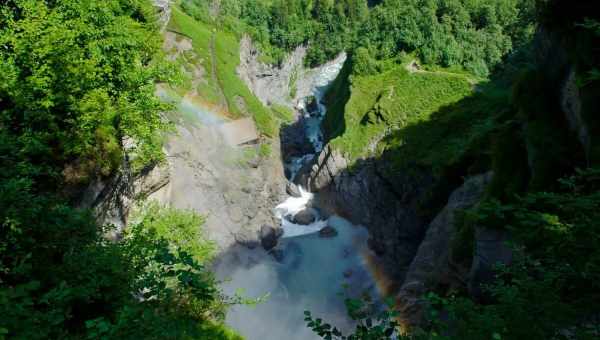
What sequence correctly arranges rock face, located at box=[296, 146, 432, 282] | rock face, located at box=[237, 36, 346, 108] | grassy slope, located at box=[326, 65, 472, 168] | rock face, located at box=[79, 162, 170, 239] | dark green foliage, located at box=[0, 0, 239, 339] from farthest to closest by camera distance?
rock face, located at box=[237, 36, 346, 108] < grassy slope, located at box=[326, 65, 472, 168] < rock face, located at box=[296, 146, 432, 282] < rock face, located at box=[79, 162, 170, 239] < dark green foliage, located at box=[0, 0, 239, 339]

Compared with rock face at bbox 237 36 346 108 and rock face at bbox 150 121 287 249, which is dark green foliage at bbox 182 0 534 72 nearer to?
rock face at bbox 237 36 346 108

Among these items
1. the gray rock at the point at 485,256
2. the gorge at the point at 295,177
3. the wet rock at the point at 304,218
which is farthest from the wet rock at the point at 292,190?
the gray rock at the point at 485,256

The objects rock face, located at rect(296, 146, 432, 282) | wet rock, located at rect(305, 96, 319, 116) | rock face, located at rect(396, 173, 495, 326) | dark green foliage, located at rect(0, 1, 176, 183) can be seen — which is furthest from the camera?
wet rock, located at rect(305, 96, 319, 116)

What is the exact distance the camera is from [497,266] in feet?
21.0

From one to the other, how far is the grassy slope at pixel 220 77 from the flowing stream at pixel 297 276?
12873 millimetres

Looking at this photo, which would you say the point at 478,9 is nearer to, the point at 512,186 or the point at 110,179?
the point at 512,186

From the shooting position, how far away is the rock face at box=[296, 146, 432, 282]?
97.7 feet

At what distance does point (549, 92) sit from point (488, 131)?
767cm

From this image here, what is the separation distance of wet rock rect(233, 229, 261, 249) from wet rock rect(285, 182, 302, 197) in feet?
30.7

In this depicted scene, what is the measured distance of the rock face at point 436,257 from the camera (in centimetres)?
1881

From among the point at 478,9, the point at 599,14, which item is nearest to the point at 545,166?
the point at 599,14

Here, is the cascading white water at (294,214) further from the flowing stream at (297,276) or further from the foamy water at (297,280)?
the foamy water at (297,280)

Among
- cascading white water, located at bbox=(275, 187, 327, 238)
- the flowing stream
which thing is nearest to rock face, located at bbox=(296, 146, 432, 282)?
cascading white water, located at bbox=(275, 187, 327, 238)

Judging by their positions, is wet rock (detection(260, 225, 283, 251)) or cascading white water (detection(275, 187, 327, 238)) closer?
wet rock (detection(260, 225, 283, 251))
